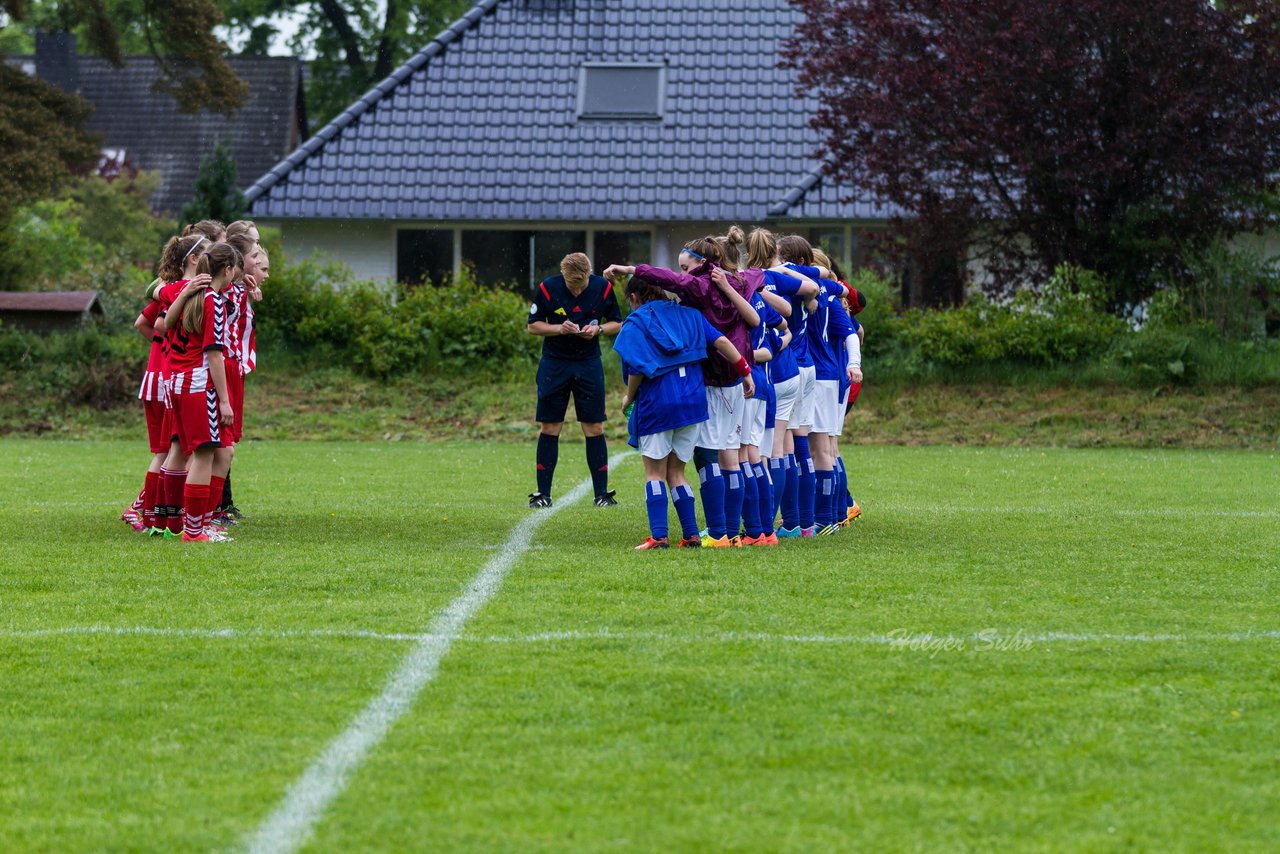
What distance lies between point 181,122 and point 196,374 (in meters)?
39.2

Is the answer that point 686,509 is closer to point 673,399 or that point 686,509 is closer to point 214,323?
point 673,399

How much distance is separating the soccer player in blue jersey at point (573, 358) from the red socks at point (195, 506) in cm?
278

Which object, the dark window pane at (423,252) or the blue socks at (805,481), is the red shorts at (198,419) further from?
the dark window pane at (423,252)

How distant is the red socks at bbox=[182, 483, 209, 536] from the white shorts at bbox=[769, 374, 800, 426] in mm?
3286

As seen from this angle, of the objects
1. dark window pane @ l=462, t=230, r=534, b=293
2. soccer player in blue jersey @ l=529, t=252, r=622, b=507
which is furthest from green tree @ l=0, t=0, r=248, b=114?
soccer player in blue jersey @ l=529, t=252, r=622, b=507

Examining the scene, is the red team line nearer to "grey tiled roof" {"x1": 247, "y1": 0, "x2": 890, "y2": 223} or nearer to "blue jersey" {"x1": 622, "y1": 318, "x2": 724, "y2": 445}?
"blue jersey" {"x1": 622, "y1": 318, "x2": 724, "y2": 445}

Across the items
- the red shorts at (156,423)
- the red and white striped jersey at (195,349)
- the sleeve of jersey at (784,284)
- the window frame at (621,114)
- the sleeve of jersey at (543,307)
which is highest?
the window frame at (621,114)

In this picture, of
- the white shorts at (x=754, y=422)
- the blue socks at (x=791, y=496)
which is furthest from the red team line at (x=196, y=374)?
the blue socks at (x=791, y=496)

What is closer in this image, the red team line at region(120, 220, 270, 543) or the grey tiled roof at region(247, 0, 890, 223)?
the red team line at region(120, 220, 270, 543)

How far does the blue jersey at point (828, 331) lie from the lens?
959cm

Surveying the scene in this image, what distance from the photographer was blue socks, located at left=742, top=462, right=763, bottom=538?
8836 mm

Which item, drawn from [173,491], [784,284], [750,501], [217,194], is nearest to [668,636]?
[750,501]

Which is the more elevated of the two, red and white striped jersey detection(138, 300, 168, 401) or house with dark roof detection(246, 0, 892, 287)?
house with dark roof detection(246, 0, 892, 287)

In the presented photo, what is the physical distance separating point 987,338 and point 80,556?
46.4 ft
